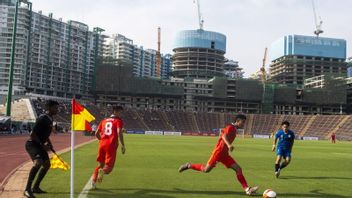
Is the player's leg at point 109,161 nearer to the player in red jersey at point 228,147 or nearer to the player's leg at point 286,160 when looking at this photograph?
the player in red jersey at point 228,147

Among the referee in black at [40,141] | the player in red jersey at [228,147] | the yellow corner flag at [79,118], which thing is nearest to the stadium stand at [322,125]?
the player in red jersey at [228,147]

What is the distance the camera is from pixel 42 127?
10.5 meters

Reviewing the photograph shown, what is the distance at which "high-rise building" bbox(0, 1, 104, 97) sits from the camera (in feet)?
494

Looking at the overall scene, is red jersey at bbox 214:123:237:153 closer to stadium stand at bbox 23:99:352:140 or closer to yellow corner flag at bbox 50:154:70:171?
yellow corner flag at bbox 50:154:70:171

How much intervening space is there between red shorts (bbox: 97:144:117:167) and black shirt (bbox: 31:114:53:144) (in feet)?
5.22

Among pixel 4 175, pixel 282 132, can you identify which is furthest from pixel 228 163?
pixel 4 175

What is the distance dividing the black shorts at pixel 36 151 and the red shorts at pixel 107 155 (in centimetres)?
152

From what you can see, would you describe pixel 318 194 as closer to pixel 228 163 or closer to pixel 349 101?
pixel 228 163

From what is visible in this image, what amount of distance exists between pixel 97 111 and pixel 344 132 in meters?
61.9

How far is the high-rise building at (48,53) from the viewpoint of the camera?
15050 cm

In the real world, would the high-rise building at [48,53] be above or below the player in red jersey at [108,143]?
Result: above

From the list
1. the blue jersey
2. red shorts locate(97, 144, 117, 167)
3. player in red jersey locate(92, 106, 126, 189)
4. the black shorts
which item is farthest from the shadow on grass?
the blue jersey

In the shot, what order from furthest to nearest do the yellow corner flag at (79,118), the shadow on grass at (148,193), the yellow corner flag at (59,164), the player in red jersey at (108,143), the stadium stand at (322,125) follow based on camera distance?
the stadium stand at (322,125)
the player in red jersey at (108,143)
the yellow corner flag at (59,164)
the shadow on grass at (148,193)
the yellow corner flag at (79,118)

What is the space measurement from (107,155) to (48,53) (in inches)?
6227
